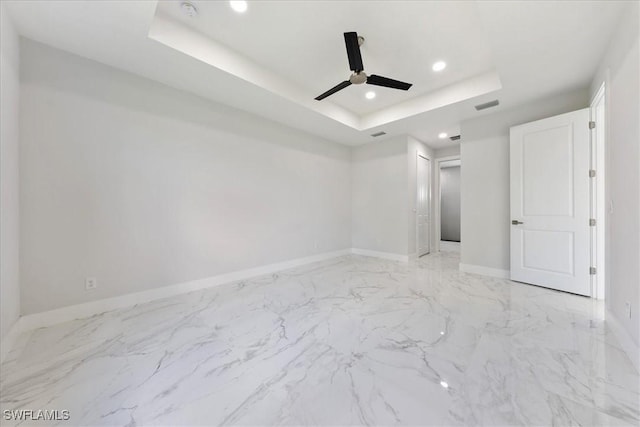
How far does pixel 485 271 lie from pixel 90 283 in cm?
529

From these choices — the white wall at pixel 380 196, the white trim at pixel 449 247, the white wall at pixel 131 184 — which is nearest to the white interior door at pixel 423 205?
the white wall at pixel 380 196

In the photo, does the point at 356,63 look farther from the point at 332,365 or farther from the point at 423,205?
the point at 423,205

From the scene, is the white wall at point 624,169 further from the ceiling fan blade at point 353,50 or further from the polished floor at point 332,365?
the ceiling fan blade at point 353,50

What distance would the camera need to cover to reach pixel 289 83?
3.39 meters

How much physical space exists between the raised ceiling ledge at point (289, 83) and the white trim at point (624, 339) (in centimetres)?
275

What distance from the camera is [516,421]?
1234 mm

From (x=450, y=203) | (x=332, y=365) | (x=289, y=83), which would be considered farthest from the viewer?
(x=450, y=203)

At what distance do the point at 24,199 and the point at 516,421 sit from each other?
13.1ft

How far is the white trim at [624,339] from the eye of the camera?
1675 mm

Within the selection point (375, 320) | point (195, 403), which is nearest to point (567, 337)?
point (375, 320)

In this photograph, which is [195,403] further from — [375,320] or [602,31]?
[602,31]

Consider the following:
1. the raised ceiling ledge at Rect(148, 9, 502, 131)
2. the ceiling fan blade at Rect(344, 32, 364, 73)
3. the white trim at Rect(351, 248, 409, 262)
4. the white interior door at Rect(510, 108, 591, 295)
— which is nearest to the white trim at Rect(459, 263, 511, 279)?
the white interior door at Rect(510, 108, 591, 295)

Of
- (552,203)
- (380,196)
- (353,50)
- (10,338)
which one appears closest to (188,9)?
(353,50)

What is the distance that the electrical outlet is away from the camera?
248 centimetres
